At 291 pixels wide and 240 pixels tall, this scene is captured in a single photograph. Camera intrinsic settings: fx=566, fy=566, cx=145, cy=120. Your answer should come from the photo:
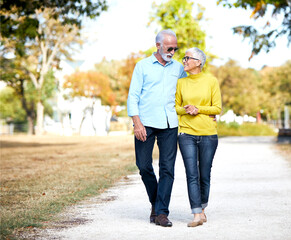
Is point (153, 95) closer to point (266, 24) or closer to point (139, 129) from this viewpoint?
Result: point (139, 129)

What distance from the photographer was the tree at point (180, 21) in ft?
91.8

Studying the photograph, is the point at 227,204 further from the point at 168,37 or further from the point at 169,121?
the point at 168,37

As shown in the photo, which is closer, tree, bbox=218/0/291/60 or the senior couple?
the senior couple

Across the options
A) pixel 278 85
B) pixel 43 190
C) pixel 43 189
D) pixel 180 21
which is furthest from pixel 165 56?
pixel 278 85

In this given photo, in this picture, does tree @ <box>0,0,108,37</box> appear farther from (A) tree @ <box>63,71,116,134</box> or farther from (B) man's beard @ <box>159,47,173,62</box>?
(A) tree @ <box>63,71,116,134</box>

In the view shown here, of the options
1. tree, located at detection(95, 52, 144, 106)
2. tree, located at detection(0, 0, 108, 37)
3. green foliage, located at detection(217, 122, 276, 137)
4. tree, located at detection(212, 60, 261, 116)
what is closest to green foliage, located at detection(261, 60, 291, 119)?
tree, located at detection(212, 60, 261, 116)

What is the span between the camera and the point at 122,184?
10430 millimetres

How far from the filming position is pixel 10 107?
60.5 m

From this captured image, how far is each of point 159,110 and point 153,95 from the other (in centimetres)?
17

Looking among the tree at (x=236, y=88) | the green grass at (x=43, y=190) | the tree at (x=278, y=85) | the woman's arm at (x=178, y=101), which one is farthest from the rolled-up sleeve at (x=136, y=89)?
the tree at (x=236, y=88)

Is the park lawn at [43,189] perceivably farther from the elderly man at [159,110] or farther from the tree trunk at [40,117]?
the tree trunk at [40,117]

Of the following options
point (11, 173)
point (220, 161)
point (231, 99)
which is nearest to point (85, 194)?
point (11, 173)

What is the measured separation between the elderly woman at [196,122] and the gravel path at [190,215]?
0.46m

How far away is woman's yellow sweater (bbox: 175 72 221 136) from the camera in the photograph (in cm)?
600
